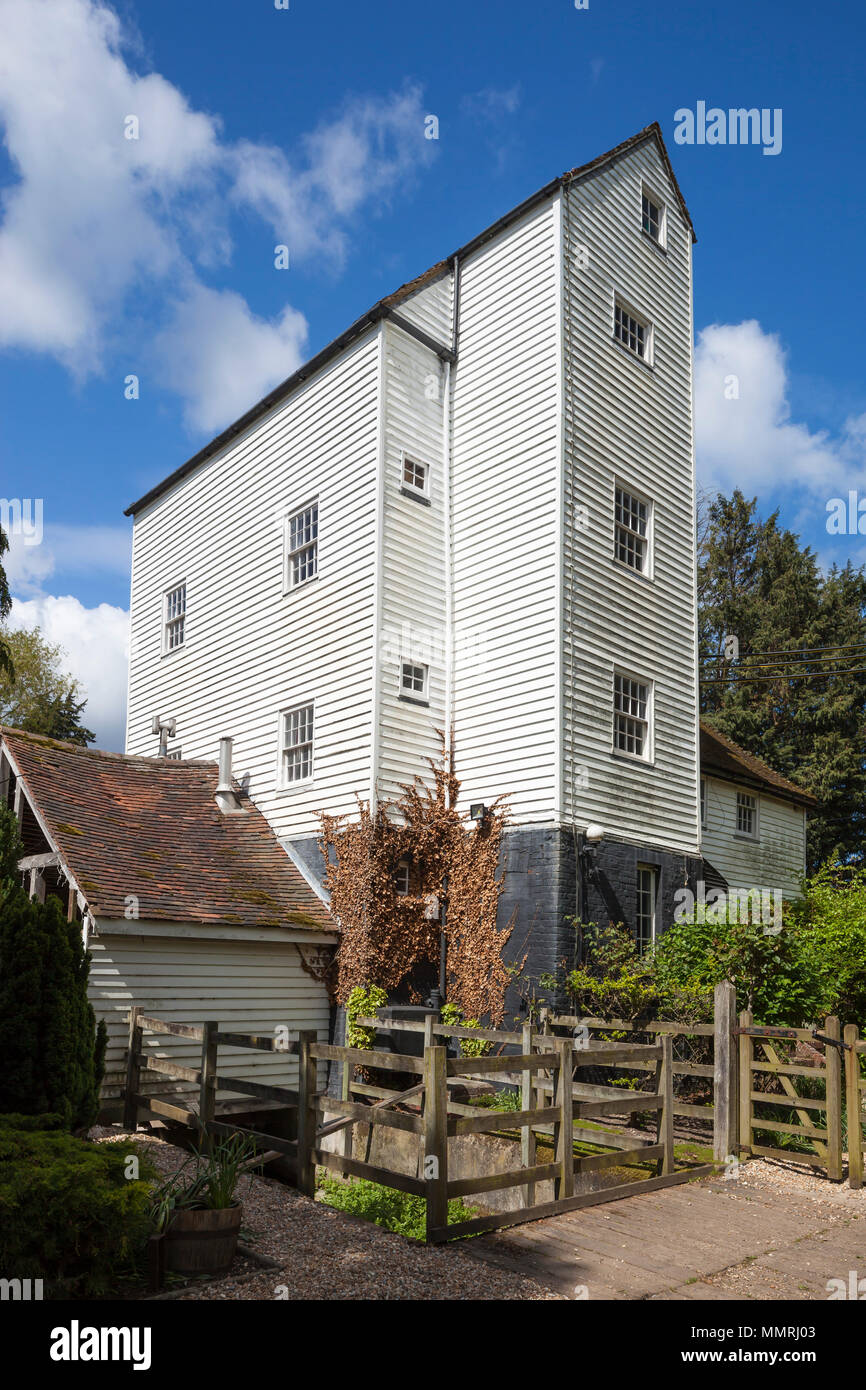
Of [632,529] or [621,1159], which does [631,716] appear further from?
[621,1159]

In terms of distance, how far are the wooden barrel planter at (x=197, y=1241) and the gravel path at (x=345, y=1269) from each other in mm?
143

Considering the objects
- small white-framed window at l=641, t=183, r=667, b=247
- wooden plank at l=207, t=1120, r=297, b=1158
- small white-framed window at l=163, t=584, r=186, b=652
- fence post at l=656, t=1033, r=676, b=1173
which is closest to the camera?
wooden plank at l=207, t=1120, r=297, b=1158

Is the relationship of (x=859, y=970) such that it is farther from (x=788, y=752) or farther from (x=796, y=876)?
(x=788, y=752)

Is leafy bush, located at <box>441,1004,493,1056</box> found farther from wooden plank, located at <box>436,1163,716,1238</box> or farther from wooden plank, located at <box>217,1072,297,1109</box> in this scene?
wooden plank, located at <box>217,1072,297,1109</box>

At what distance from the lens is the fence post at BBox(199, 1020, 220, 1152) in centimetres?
927

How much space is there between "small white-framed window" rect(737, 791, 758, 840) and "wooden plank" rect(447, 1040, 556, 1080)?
615 inches

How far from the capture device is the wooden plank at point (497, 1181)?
23.4ft

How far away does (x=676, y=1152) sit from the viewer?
1019cm

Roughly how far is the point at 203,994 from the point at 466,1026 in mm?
3538

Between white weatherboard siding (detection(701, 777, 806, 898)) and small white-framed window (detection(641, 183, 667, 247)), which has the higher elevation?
small white-framed window (detection(641, 183, 667, 247))

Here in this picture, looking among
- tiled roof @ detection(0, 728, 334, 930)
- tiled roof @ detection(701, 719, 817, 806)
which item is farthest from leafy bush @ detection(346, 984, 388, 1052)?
tiled roof @ detection(701, 719, 817, 806)

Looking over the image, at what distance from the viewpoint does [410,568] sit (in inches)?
639

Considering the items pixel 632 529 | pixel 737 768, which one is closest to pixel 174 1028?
pixel 632 529
